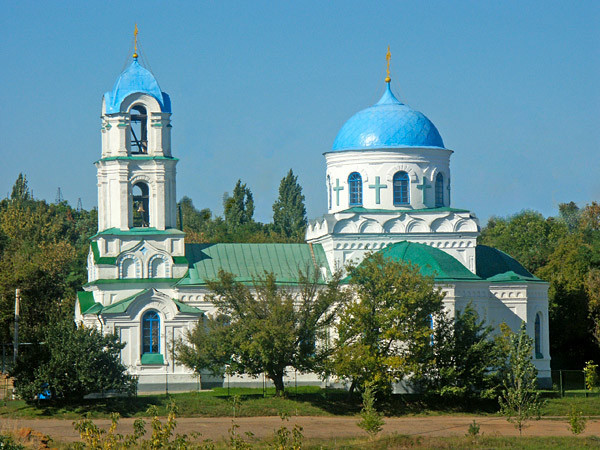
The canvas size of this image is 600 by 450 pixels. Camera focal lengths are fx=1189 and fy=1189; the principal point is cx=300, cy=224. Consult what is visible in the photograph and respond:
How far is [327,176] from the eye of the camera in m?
44.2

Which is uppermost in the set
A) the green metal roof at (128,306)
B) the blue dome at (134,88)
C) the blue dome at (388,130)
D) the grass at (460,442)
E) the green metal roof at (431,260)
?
the blue dome at (134,88)

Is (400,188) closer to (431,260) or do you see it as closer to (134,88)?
(431,260)

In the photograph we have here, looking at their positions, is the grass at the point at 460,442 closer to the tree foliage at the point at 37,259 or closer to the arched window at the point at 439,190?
the tree foliage at the point at 37,259

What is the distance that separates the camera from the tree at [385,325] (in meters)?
36.1

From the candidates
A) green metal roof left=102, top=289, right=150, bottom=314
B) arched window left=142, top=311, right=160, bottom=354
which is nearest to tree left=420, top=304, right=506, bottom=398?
arched window left=142, top=311, right=160, bottom=354

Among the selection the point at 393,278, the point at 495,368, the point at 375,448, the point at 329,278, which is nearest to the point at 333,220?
the point at 329,278

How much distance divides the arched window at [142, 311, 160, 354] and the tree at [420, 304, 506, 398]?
29.8 feet

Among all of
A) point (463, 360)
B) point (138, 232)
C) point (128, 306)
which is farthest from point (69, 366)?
point (463, 360)

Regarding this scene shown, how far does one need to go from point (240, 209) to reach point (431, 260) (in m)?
38.0

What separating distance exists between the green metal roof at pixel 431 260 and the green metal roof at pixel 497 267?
1317mm

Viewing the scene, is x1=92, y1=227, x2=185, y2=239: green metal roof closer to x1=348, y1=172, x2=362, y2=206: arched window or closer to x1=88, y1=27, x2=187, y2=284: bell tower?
x1=88, y1=27, x2=187, y2=284: bell tower

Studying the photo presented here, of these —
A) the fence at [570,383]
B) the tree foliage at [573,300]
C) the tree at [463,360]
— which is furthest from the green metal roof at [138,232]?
the tree foliage at [573,300]

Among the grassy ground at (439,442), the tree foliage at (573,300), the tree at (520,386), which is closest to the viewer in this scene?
the grassy ground at (439,442)

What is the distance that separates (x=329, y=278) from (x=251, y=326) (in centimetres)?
564
